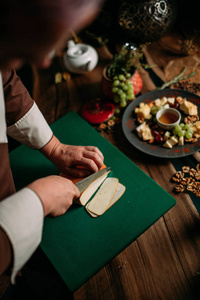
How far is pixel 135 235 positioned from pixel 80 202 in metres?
0.20

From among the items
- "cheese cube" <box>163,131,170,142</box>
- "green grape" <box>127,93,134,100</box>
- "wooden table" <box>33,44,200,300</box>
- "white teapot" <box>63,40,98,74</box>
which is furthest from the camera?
"white teapot" <box>63,40,98,74</box>

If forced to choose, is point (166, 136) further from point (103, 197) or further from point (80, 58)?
point (80, 58)

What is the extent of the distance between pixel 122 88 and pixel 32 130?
0.41m

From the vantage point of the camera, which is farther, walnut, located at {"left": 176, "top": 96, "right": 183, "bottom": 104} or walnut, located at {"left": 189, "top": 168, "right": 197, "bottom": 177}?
walnut, located at {"left": 176, "top": 96, "right": 183, "bottom": 104}

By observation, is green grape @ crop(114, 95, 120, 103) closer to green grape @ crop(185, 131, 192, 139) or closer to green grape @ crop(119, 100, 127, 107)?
green grape @ crop(119, 100, 127, 107)

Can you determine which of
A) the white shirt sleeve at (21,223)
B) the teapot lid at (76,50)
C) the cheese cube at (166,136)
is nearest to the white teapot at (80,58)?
the teapot lid at (76,50)

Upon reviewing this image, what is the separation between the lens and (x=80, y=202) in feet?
2.52

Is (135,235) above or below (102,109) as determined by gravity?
below

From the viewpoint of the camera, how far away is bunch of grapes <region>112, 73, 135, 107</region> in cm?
97

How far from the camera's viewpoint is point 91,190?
799 millimetres

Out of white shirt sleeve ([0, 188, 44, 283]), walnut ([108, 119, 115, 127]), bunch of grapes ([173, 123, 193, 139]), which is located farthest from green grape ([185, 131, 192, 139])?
white shirt sleeve ([0, 188, 44, 283])

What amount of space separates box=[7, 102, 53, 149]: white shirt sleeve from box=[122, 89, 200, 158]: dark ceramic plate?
32 cm

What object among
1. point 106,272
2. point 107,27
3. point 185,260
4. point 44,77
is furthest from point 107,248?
point 107,27

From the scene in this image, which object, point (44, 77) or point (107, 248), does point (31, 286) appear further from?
point (44, 77)
